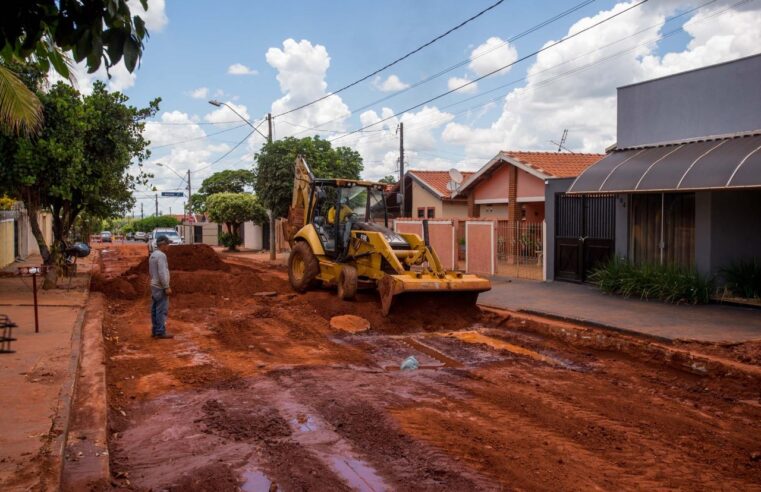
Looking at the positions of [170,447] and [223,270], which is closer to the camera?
[170,447]

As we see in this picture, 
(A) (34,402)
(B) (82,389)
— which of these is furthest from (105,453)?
(B) (82,389)

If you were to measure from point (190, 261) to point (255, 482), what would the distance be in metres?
19.6

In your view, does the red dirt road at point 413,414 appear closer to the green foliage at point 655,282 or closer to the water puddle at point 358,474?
the water puddle at point 358,474

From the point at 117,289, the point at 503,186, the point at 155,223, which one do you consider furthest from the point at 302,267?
the point at 155,223

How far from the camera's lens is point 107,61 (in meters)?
3.75

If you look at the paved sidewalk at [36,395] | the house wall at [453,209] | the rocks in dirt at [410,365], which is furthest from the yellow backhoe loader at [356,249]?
the house wall at [453,209]

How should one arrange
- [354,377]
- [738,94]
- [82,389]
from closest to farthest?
[82,389] < [354,377] < [738,94]

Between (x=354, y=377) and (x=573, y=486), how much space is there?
3827 millimetres

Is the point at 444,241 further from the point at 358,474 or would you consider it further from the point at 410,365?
the point at 358,474

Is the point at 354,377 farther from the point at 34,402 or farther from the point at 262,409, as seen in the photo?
the point at 34,402

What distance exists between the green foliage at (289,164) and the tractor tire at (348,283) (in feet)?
39.0

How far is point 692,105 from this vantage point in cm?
1471

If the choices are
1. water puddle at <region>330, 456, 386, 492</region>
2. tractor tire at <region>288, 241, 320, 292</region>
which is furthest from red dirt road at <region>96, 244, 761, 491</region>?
tractor tire at <region>288, 241, 320, 292</region>

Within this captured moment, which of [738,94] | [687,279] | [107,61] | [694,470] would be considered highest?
[738,94]
